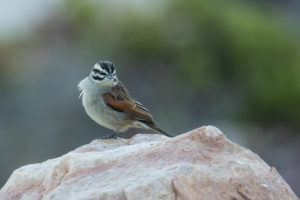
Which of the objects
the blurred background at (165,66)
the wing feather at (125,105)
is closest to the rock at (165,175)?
the wing feather at (125,105)

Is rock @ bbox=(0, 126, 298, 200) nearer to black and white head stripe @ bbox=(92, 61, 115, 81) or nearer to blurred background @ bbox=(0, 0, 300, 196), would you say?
black and white head stripe @ bbox=(92, 61, 115, 81)

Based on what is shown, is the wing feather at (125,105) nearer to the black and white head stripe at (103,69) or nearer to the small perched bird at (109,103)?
the small perched bird at (109,103)

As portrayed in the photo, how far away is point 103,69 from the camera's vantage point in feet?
35.1

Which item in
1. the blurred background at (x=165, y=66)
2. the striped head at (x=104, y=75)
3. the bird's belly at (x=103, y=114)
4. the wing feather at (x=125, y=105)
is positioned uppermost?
the blurred background at (x=165, y=66)

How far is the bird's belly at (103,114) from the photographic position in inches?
428

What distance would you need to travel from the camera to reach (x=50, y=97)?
17422 millimetres

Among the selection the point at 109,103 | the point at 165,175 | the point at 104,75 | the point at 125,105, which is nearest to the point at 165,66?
the point at 125,105

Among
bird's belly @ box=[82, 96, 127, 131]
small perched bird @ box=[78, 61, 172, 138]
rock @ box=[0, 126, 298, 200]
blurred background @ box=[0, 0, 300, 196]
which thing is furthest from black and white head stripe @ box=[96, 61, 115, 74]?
→ blurred background @ box=[0, 0, 300, 196]

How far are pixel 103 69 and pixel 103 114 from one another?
0.60m

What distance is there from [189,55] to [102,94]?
Answer: 9.30 m

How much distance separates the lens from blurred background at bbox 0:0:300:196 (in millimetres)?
17562

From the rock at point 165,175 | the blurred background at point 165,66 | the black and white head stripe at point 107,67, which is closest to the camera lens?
the rock at point 165,175

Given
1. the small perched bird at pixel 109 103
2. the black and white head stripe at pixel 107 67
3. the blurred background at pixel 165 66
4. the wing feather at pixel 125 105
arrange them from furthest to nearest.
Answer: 1. the blurred background at pixel 165 66
2. the wing feather at pixel 125 105
3. the small perched bird at pixel 109 103
4. the black and white head stripe at pixel 107 67

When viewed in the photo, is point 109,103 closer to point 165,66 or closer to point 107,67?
point 107,67
